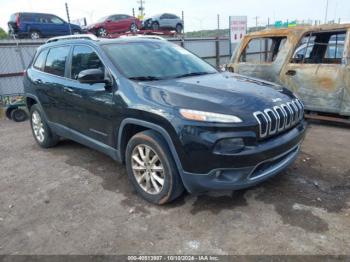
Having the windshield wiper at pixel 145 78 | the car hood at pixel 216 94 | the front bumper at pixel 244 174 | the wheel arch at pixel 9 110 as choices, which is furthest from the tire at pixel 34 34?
the front bumper at pixel 244 174

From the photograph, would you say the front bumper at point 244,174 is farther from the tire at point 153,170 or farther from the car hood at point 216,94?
the car hood at point 216,94

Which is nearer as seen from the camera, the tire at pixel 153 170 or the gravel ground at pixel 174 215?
the gravel ground at pixel 174 215

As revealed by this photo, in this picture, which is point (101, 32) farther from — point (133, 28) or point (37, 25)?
point (37, 25)

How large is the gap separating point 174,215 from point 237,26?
9.83 metres

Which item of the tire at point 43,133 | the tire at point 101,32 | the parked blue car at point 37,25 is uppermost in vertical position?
the parked blue car at point 37,25

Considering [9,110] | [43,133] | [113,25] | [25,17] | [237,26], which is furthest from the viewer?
[113,25]

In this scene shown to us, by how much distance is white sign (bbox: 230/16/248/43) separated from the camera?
37.7 ft

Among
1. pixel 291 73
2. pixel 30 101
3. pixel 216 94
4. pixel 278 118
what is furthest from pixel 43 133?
pixel 291 73

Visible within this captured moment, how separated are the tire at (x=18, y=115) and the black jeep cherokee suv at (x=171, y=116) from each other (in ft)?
13.9

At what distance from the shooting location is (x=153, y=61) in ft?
13.0

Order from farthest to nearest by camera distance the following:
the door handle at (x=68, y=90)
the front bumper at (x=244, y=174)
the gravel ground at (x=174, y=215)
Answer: the door handle at (x=68, y=90) → the front bumper at (x=244, y=174) → the gravel ground at (x=174, y=215)

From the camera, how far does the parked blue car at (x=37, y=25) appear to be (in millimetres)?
16906

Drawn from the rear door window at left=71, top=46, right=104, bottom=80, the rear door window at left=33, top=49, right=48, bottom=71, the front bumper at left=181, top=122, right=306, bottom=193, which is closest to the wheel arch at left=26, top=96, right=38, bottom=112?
the rear door window at left=33, top=49, right=48, bottom=71

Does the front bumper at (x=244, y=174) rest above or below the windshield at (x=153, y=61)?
below
